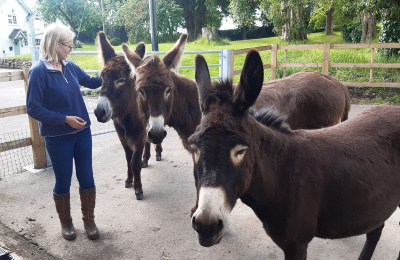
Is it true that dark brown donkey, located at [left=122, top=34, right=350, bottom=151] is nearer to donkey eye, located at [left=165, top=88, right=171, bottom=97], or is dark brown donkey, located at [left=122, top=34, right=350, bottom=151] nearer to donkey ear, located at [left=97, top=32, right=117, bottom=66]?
donkey eye, located at [left=165, top=88, right=171, bottom=97]

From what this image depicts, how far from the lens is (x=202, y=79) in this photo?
88.0 inches

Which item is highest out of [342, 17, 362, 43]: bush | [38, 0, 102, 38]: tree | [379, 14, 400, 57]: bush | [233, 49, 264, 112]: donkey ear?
[38, 0, 102, 38]: tree

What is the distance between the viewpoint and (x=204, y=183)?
69.8 inches

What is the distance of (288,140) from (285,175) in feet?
0.88

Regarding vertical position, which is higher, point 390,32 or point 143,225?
point 390,32

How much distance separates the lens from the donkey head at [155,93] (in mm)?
3609

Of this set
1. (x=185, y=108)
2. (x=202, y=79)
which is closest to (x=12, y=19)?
(x=185, y=108)

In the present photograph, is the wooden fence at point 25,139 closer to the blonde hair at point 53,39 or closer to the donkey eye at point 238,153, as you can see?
the blonde hair at point 53,39

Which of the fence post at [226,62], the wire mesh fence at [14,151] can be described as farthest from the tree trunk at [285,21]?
the wire mesh fence at [14,151]

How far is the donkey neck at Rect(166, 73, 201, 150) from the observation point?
13.1ft

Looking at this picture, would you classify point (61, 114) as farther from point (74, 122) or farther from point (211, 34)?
point (211, 34)

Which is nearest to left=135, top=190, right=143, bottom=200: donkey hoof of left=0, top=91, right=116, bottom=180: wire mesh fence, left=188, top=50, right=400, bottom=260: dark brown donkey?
left=0, top=91, right=116, bottom=180: wire mesh fence

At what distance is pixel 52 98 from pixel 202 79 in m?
1.89

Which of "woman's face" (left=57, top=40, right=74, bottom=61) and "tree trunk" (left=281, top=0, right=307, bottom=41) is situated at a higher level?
"tree trunk" (left=281, top=0, right=307, bottom=41)
